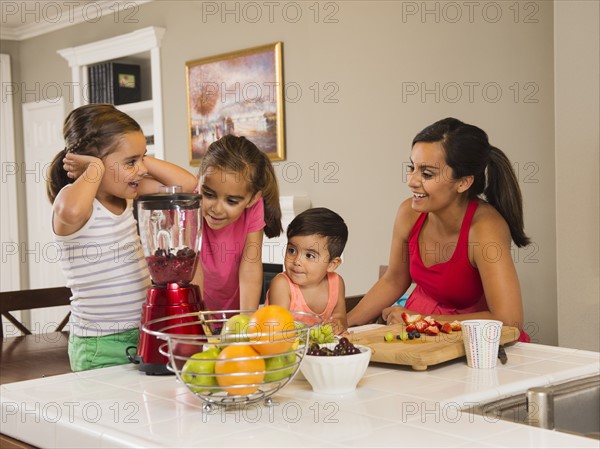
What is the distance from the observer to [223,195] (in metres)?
2.03

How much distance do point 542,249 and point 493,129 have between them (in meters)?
0.60

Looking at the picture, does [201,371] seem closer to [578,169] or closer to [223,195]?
[223,195]

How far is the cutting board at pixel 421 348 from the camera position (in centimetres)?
146

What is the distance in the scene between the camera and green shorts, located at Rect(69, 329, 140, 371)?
1.67 metres

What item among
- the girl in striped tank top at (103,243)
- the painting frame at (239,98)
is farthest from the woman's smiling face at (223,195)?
the painting frame at (239,98)

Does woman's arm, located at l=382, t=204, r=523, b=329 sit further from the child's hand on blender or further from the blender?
the child's hand on blender

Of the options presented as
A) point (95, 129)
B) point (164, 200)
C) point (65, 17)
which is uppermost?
point (65, 17)

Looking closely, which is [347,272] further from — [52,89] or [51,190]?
[52,89]

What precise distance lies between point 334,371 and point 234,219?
2.86ft

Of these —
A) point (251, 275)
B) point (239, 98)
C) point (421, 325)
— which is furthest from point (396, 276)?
point (239, 98)

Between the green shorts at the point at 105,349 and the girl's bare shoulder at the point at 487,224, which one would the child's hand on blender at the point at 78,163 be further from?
the girl's bare shoulder at the point at 487,224

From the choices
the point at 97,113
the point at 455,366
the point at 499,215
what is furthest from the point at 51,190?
the point at 499,215

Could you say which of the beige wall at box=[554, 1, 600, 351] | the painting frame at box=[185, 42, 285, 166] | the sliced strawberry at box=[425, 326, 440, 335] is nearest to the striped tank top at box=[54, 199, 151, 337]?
the sliced strawberry at box=[425, 326, 440, 335]

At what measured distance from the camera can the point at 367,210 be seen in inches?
168
